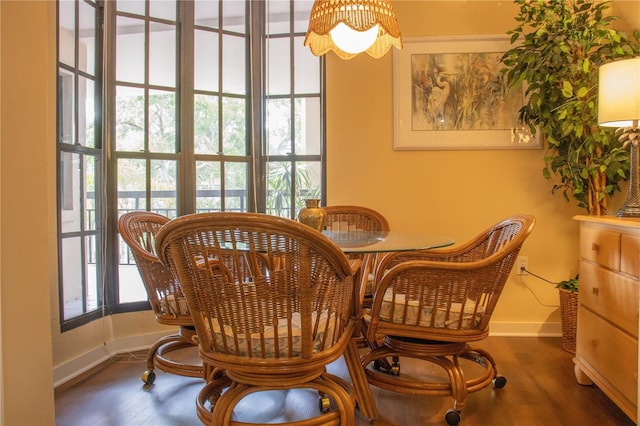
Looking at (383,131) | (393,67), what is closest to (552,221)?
(383,131)

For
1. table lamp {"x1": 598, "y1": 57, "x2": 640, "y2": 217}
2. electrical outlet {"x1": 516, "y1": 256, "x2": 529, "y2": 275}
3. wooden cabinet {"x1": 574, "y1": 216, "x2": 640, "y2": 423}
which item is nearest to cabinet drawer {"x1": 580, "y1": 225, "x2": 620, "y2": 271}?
wooden cabinet {"x1": 574, "y1": 216, "x2": 640, "y2": 423}

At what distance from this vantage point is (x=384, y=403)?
1.99 m

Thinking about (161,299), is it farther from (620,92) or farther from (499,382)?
(620,92)

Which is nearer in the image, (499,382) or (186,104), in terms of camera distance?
(499,382)

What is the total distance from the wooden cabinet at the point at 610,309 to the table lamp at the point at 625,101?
Answer: 0.19 metres

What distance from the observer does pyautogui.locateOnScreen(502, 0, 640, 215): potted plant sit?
8.18 feet

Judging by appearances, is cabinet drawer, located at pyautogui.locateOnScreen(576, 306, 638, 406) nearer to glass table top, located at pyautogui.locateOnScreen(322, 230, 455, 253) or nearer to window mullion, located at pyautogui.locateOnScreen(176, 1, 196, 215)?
glass table top, located at pyautogui.locateOnScreen(322, 230, 455, 253)

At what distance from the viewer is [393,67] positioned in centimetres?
306

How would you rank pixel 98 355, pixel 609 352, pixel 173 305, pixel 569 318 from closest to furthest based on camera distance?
pixel 609 352
pixel 173 305
pixel 98 355
pixel 569 318

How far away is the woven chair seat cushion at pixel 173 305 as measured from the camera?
77.9 inches

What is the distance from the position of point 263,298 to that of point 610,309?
4.97 feet

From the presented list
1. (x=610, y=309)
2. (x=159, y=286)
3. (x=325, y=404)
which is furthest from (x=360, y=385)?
(x=610, y=309)

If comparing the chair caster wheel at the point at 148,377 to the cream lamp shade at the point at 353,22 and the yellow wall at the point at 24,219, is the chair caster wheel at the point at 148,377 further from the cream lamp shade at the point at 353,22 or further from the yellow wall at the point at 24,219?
the cream lamp shade at the point at 353,22

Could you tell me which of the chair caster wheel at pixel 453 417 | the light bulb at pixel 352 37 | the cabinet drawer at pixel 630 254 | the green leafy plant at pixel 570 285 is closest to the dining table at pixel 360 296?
the chair caster wheel at pixel 453 417
